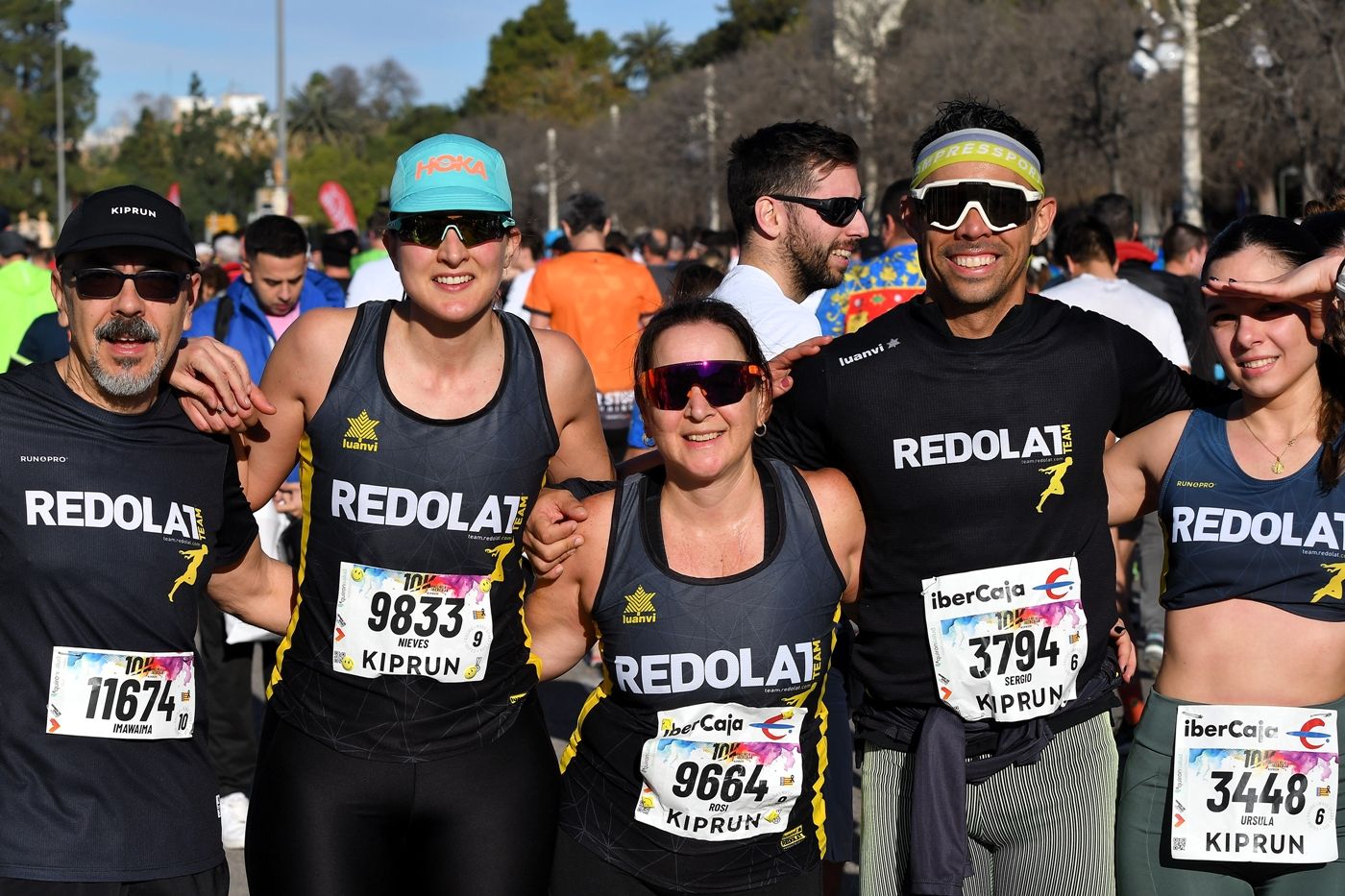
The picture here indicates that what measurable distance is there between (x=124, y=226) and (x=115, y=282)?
125mm

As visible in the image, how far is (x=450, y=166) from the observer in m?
3.61

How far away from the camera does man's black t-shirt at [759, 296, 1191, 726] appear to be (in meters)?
3.38

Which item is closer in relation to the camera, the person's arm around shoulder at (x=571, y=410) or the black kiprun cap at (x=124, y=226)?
the black kiprun cap at (x=124, y=226)

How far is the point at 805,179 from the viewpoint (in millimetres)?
4754

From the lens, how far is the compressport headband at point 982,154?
11.4 ft

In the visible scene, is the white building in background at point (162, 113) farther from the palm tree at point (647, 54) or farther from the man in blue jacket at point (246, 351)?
the man in blue jacket at point (246, 351)

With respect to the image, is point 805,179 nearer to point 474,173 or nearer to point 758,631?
point 474,173

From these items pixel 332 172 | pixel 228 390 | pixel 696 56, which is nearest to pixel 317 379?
pixel 228 390

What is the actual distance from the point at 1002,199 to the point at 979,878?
154cm

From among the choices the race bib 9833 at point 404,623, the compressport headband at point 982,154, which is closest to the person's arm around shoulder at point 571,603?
the race bib 9833 at point 404,623

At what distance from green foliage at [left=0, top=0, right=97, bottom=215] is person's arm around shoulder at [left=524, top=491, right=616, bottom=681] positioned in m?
76.5

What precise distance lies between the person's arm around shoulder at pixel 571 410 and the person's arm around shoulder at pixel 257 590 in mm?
717

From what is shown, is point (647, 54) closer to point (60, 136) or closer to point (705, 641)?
point (60, 136)

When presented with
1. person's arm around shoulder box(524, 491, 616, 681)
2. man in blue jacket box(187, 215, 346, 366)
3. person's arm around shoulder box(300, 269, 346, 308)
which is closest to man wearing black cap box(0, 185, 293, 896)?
person's arm around shoulder box(524, 491, 616, 681)
